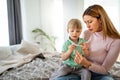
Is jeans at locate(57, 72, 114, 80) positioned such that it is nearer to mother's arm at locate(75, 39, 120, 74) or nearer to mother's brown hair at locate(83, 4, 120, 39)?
mother's arm at locate(75, 39, 120, 74)

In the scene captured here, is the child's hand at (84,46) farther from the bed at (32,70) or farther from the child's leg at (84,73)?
the bed at (32,70)

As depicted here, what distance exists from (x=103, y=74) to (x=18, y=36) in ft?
10.4

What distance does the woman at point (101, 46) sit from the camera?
160cm

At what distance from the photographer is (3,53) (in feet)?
11.2

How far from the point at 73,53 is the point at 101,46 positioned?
230 millimetres

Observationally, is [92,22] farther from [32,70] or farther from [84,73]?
[32,70]

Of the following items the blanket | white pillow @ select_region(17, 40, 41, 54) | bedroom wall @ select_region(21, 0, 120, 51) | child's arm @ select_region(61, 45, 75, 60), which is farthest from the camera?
bedroom wall @ select_region(21, 0, 120, 51)

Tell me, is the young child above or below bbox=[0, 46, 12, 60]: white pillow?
above

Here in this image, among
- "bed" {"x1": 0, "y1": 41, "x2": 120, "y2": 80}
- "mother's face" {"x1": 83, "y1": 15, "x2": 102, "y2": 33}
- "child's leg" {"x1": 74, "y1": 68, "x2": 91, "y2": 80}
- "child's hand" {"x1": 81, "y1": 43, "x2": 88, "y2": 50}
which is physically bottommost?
"bed" {"x1": 0, "y1": 41, "x2": 120, "y2": 80}

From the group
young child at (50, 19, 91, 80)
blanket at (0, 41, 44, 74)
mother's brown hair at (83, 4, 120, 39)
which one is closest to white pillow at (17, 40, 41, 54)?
blanket at (0, 41, 44, 74)

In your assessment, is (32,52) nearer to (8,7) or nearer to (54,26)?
(8,7)

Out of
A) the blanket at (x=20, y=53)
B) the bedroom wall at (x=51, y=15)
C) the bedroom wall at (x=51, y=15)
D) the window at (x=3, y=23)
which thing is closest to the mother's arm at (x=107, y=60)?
the blanket at (x=20, y=53)

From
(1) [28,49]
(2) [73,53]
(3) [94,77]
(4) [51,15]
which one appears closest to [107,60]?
(3) [94,77]

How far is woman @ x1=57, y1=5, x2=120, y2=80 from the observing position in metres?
1.60
